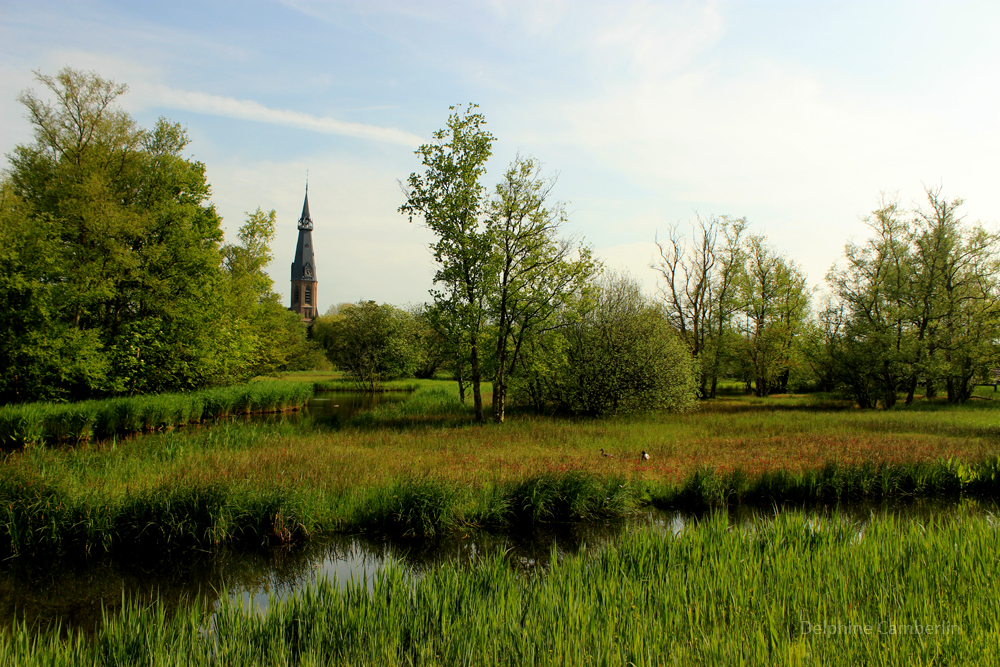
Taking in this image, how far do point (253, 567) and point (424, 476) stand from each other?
3227 mm

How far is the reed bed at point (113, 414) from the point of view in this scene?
15.3m

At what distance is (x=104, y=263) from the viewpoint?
69.0 ft

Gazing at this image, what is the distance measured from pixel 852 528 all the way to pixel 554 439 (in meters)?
9.63

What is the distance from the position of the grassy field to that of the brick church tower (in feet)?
403

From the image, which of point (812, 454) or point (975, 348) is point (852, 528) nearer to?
point (812, 454)

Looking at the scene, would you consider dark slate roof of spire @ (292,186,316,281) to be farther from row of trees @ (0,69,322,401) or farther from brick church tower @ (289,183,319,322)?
row of trees @ (0,69,322,401)

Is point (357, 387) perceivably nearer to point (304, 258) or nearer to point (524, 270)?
point (524, 270)

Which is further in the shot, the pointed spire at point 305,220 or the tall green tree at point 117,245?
the pointed spire at point 305,220

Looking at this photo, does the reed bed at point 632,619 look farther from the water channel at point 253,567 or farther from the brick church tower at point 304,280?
the brick church tower at point 304,280

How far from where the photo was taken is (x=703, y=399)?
1502 inches

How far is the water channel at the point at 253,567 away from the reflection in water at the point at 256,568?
11 mm

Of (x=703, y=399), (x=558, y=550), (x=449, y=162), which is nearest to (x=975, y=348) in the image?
(x=703, y=399)

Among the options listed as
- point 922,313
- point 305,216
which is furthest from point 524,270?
point 305,216

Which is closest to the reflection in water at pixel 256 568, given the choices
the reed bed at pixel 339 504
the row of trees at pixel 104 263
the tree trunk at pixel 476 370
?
the reed bed at pixel 339 504
